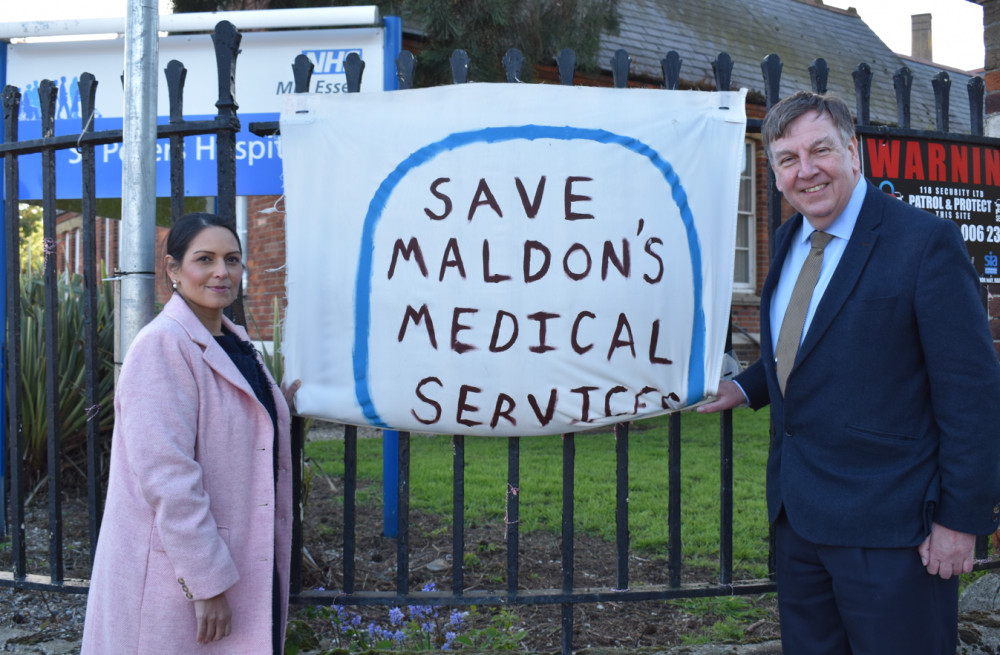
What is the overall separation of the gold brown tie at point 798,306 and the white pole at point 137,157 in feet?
6.01

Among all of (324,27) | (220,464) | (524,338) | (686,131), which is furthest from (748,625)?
(324,27)

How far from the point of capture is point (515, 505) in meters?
2.70

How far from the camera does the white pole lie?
2.44m

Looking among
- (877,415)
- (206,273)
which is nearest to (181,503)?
(206,273)

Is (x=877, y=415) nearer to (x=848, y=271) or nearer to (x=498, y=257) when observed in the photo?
(x=848, y=271)

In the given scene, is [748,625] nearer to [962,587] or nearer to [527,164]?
[962,587]

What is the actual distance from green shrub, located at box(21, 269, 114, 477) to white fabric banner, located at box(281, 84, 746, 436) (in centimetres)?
225

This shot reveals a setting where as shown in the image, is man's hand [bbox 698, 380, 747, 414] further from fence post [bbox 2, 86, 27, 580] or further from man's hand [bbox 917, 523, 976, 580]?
fence post [bbox 2, 86, 27, 580]

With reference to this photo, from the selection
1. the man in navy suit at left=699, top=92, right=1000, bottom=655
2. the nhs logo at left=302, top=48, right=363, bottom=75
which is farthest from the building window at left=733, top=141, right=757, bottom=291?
the man in navy suit at left=699, top=92, right=1000, bottom=655

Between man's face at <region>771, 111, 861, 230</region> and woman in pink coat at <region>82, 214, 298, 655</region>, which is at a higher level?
man's face at <region>771, 111, 861, 230</region>

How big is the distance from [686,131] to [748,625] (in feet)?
6.54

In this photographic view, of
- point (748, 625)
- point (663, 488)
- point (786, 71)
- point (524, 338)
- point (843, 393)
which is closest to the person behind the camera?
point (843, 393)

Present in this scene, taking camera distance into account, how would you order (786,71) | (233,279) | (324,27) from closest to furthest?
(233,279), (324,27), (786,71)

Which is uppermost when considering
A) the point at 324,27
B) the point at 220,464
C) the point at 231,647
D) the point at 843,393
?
the point at 324,27
